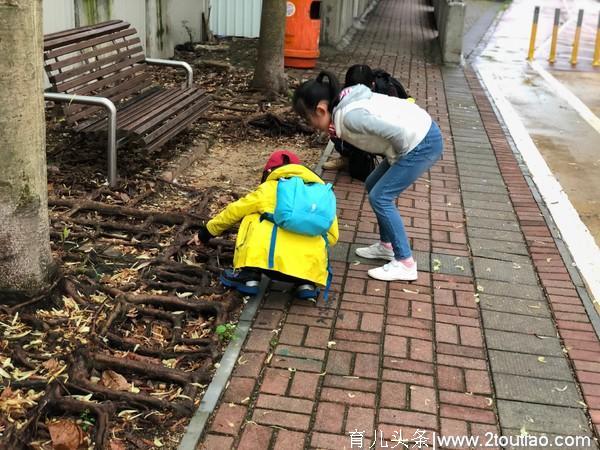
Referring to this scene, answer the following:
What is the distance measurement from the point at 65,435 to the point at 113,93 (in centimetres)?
430

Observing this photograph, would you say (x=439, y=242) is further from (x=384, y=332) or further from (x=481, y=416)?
(x=481, y=416)

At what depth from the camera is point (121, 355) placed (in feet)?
12.4

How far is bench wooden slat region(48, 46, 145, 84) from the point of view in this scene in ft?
19.7

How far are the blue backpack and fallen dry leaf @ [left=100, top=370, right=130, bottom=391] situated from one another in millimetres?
1051

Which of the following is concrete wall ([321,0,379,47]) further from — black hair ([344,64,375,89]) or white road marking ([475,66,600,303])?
black hair ([344,64,375,89])

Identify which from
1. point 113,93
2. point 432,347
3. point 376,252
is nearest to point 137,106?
point 113,93

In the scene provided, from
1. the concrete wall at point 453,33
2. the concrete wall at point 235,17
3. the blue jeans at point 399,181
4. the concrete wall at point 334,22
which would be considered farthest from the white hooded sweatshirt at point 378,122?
the concrete wall at point 235,17

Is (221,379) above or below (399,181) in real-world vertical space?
below

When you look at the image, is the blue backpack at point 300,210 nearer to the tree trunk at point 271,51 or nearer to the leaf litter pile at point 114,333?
the leaf litter pile at point 114,333

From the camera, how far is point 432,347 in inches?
158

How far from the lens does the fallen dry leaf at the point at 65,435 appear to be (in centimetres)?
303

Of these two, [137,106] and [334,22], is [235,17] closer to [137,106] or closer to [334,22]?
[334,22]

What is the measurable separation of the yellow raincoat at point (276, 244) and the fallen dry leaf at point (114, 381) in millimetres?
985

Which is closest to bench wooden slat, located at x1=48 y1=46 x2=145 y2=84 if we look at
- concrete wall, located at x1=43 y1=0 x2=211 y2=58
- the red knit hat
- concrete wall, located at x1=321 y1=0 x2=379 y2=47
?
concrete wall, located at x1=43 y1=0 x2=211 y2=58
